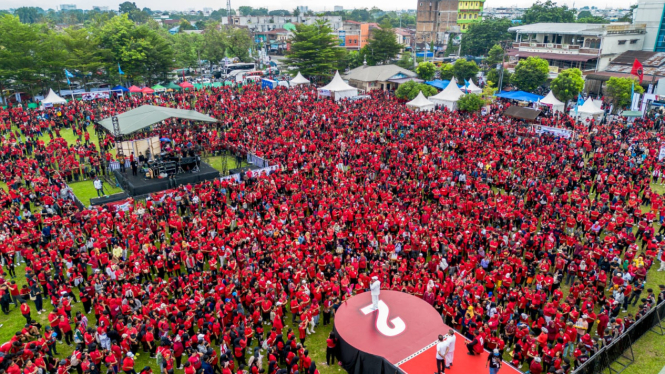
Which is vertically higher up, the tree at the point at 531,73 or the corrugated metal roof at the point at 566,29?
the corrugated metal roof at the point at 566,29

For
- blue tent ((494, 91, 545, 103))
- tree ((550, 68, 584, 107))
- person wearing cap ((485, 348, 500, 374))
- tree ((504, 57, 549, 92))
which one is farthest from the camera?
tree ((504, 57, 549, 92))

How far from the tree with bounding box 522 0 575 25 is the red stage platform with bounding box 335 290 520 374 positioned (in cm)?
8882

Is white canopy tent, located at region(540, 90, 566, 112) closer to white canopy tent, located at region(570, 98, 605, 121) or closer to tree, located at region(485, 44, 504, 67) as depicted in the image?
white canopy tent, located at region(570, 98, 605, 121)

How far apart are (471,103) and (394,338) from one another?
93.5 feet

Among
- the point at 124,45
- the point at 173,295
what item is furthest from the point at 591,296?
the point at 124,45

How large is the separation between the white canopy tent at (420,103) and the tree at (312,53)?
718 inches

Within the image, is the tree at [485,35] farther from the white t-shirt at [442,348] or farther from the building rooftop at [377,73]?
the white t-shirt at [442,348]

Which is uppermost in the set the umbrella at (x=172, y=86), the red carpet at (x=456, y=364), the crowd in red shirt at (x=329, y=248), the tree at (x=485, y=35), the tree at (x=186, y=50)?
the tree at (x=485, y=35)

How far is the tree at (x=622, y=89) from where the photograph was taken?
123 ft

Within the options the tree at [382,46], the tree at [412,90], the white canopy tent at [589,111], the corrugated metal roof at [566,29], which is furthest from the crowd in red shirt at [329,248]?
the tree at [382,46]

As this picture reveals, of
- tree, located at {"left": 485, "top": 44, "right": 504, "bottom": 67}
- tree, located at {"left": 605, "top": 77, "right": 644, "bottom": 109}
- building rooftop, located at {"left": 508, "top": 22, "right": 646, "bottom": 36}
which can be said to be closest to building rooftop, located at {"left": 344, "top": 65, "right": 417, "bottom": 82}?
building rooftop, located at {"left": 508, "top": 22, "right": 646, "bottom": 36}

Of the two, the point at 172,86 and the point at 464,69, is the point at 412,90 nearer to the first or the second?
the point at 464,69

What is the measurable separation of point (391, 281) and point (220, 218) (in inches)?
311

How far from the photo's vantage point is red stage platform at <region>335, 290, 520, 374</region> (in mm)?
10859
